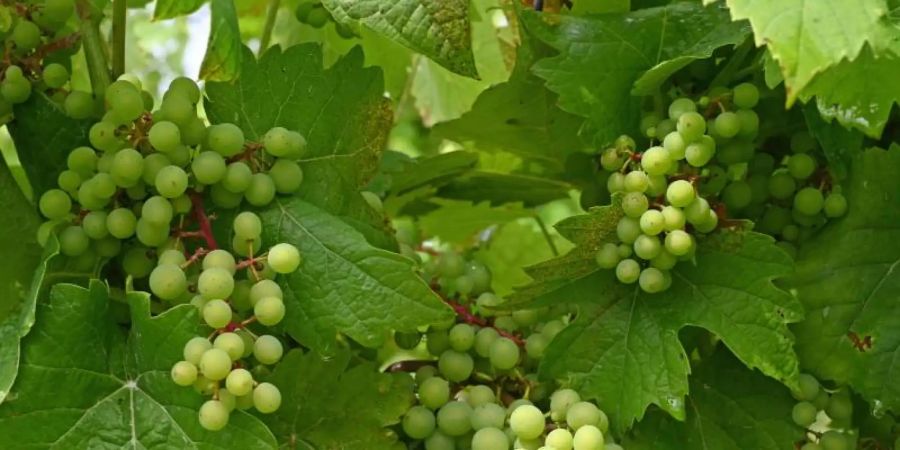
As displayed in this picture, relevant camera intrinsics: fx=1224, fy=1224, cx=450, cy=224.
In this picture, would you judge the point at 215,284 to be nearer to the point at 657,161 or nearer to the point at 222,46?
the point at 222,46

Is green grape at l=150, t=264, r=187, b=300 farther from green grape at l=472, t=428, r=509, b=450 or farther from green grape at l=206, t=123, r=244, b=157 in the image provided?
green grape at l=472, t=428, r=509, b=450

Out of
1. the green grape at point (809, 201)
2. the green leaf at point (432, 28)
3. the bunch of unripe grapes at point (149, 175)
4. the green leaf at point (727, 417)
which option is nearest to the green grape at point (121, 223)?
the bunch of unripe grapes at point (149, 175)

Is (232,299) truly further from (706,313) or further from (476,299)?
(706,313)

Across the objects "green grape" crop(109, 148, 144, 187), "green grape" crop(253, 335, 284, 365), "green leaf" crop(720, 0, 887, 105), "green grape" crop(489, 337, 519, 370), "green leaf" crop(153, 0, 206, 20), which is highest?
"green leaf" crop(720, 0, 887, 105)

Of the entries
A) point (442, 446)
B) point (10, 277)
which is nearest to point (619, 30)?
point (442, 446)

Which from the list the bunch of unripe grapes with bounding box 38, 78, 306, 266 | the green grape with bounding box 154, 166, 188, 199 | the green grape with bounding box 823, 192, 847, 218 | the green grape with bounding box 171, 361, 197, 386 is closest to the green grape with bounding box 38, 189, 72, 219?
the bunch of unripe grapes with bounding box 38, 78, 306, 266

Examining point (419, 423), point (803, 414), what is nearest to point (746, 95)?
point (803, 414)

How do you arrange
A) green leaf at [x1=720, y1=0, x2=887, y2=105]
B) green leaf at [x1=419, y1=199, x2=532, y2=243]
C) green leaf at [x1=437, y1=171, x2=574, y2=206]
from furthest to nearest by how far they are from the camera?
green leaf at [x1=419, y1=199, x2=532, y2=243] < green leaf at [x1=437, y1=171, x2=574, y2=206] < green leaf at [x1=720, y1=0, x2=887, y2=105]

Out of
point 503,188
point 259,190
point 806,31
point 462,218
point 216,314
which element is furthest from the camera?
point 462,218
